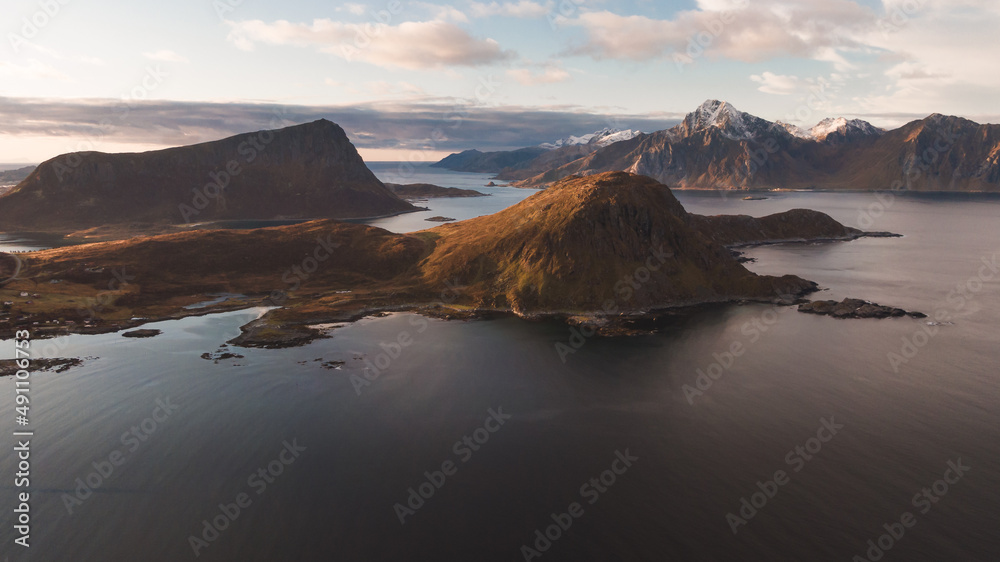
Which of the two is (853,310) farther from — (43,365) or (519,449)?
(43,365)

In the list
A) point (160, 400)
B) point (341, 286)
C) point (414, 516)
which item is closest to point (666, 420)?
point (414, 516)

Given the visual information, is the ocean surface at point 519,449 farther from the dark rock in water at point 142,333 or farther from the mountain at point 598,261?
the mountain at point 598,261

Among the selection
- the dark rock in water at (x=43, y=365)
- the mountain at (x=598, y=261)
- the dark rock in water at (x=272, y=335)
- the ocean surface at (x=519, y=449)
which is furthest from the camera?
the mountain at (x=598, y=261)

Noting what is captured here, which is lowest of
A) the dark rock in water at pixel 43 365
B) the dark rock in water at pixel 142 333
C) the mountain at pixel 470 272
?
the dark rock in water at pixel 142 333

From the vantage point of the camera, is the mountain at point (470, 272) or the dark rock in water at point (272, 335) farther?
the mountain at point (470, 272)

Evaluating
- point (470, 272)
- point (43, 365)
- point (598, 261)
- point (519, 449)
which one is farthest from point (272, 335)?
point (598, 261)

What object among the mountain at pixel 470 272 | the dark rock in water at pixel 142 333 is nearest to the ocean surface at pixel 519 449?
the dark rock in water at pixel 142 333

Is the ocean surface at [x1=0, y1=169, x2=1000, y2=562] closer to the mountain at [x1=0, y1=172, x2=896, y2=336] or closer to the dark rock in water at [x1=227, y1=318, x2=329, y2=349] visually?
the dark rock in water at [x1=227, y1=318, x2=329, y2=349]

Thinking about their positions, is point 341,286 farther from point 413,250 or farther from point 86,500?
Answer: point 86,500
